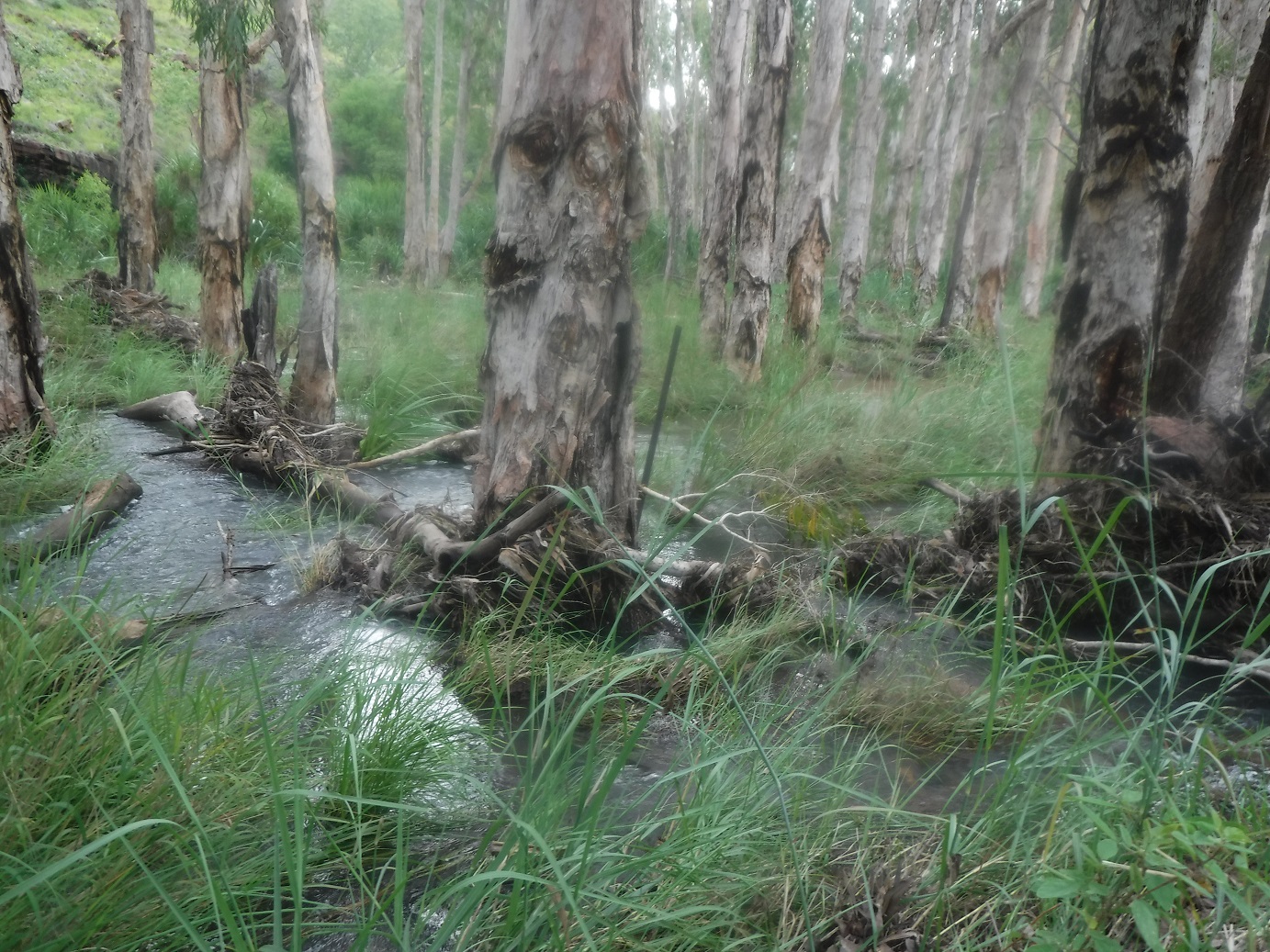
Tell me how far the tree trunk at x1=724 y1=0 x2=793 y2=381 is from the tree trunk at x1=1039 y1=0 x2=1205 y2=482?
3.77 m

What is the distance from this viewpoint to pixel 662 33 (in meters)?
25.4

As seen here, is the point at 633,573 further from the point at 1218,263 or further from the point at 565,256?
the point at 1218,263

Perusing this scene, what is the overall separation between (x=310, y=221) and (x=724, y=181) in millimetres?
4880

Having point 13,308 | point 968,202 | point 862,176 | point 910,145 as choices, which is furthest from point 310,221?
point 910,145

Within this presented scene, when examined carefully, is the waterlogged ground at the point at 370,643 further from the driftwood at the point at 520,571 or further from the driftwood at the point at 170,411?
the driftwood at the point at 170,411

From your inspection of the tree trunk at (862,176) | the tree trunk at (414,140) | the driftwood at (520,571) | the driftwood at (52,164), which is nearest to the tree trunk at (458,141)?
the tree trunk at (414,140)

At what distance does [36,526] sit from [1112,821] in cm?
371

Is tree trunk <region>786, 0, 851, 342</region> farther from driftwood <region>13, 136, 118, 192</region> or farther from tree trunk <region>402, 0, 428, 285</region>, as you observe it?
driftwood <region>13, 136, 118, 192</region>

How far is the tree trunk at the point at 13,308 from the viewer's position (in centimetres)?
377

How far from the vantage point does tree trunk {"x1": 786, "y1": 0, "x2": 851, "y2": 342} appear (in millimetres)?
8016

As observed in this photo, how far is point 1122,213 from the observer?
334 centimetres

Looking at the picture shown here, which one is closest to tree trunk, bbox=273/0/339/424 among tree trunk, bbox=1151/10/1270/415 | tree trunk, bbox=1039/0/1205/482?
tree trunk, bbox=1039/0/1205/482

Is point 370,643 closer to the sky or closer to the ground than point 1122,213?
closer to the ground

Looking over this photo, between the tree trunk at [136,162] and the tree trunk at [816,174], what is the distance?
677 centimetres
